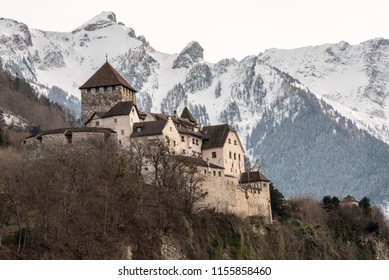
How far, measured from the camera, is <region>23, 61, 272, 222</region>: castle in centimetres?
9856

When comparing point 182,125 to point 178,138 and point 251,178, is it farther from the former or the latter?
point 251,178

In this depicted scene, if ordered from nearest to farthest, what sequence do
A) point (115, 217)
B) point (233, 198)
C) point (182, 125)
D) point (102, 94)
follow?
point (115, 217) → point (233, 198) → point (182, 125) → point (102, 94)

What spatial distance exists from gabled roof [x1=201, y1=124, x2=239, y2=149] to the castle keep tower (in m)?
9.50

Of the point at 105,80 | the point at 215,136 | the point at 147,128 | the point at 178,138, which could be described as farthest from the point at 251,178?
the point at 105,80

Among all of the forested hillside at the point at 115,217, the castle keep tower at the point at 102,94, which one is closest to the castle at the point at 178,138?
the castle keep tower at the point at 102,94

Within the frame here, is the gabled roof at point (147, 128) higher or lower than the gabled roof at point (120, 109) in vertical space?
lower

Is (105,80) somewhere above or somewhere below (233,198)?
above

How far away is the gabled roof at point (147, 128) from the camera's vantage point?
327 ft

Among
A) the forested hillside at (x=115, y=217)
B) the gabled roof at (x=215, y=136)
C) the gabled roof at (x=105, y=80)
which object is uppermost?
the gabled roof at (x=105, y=80)

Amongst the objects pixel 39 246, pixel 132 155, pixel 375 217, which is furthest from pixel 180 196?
pixel 375 217

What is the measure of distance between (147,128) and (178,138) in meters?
4.80

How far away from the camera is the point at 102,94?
111438 millimetres

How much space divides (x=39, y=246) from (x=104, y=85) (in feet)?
128

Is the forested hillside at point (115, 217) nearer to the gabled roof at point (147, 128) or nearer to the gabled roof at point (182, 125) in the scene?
the gabled roof at point (147, 128)
